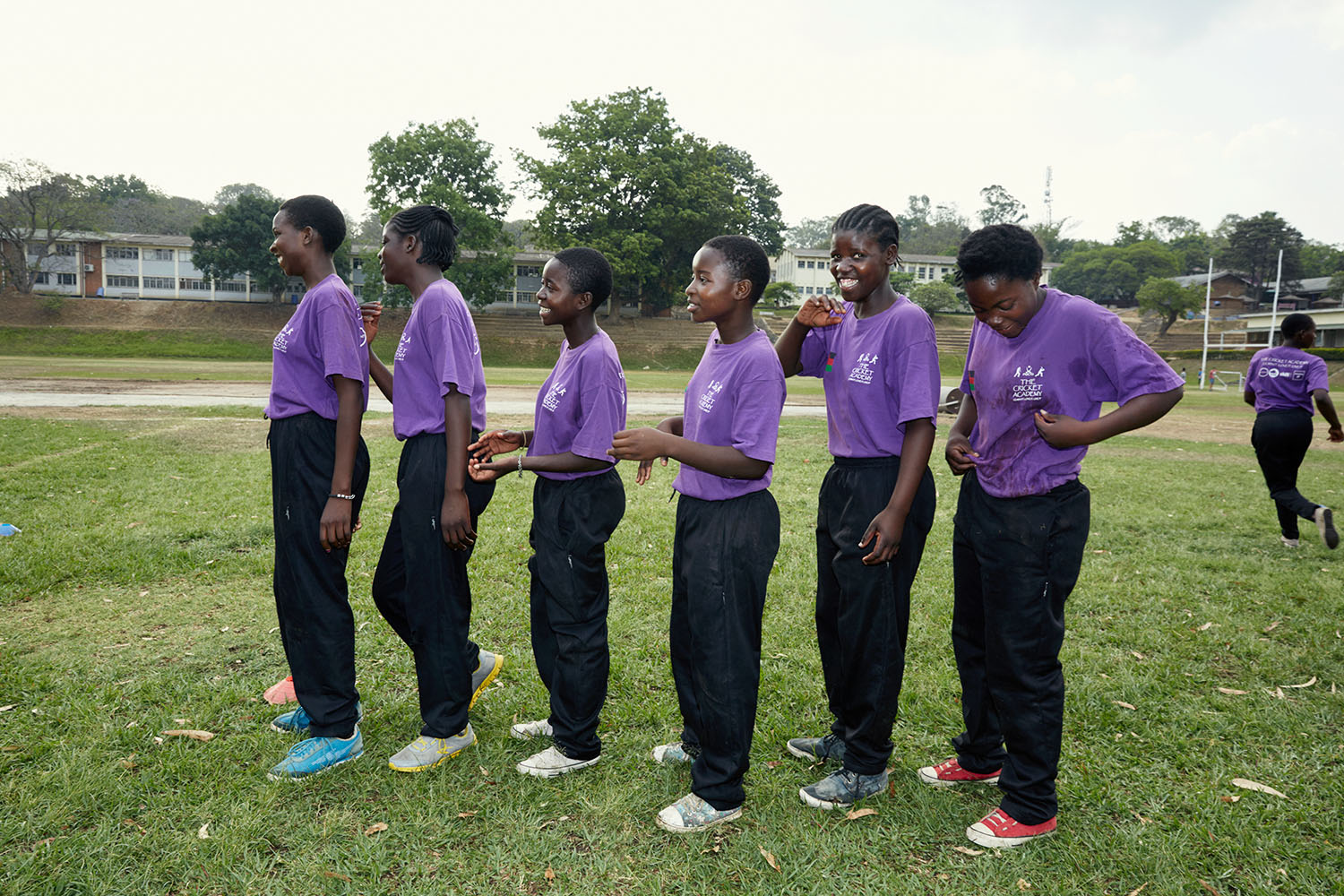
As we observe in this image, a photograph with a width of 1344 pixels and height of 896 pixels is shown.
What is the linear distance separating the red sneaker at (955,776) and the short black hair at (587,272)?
2455 mm

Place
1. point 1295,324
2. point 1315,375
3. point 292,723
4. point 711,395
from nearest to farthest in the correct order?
point 711,395
point 292,723
point 1315,375
point 1295,324

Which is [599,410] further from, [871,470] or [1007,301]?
[1007,301]

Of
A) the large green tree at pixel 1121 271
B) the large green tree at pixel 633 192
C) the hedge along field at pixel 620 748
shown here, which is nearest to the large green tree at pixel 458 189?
the large green tree at pixel 633 192

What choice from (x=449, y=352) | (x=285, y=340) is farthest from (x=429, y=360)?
(x=285, y=340)

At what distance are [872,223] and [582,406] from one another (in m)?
1.39

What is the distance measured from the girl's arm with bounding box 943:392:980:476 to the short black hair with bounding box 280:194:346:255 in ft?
9.03

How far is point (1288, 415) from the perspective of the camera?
7.57 m

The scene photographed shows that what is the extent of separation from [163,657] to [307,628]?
69.4 inches

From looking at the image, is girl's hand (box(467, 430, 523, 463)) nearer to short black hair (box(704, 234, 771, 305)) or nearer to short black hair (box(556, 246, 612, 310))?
short black hair (box(556, 246, 612, 310))

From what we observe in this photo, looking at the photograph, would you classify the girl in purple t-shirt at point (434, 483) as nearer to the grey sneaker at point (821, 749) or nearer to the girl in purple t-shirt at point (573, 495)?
the girl in purple t-shirt at point (573, 495)

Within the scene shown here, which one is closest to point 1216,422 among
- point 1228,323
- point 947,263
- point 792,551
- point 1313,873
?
point 792,551

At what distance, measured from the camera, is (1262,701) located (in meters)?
4.20

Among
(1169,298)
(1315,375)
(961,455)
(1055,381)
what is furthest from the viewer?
(1169,298)

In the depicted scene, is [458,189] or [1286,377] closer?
[1286,377]
